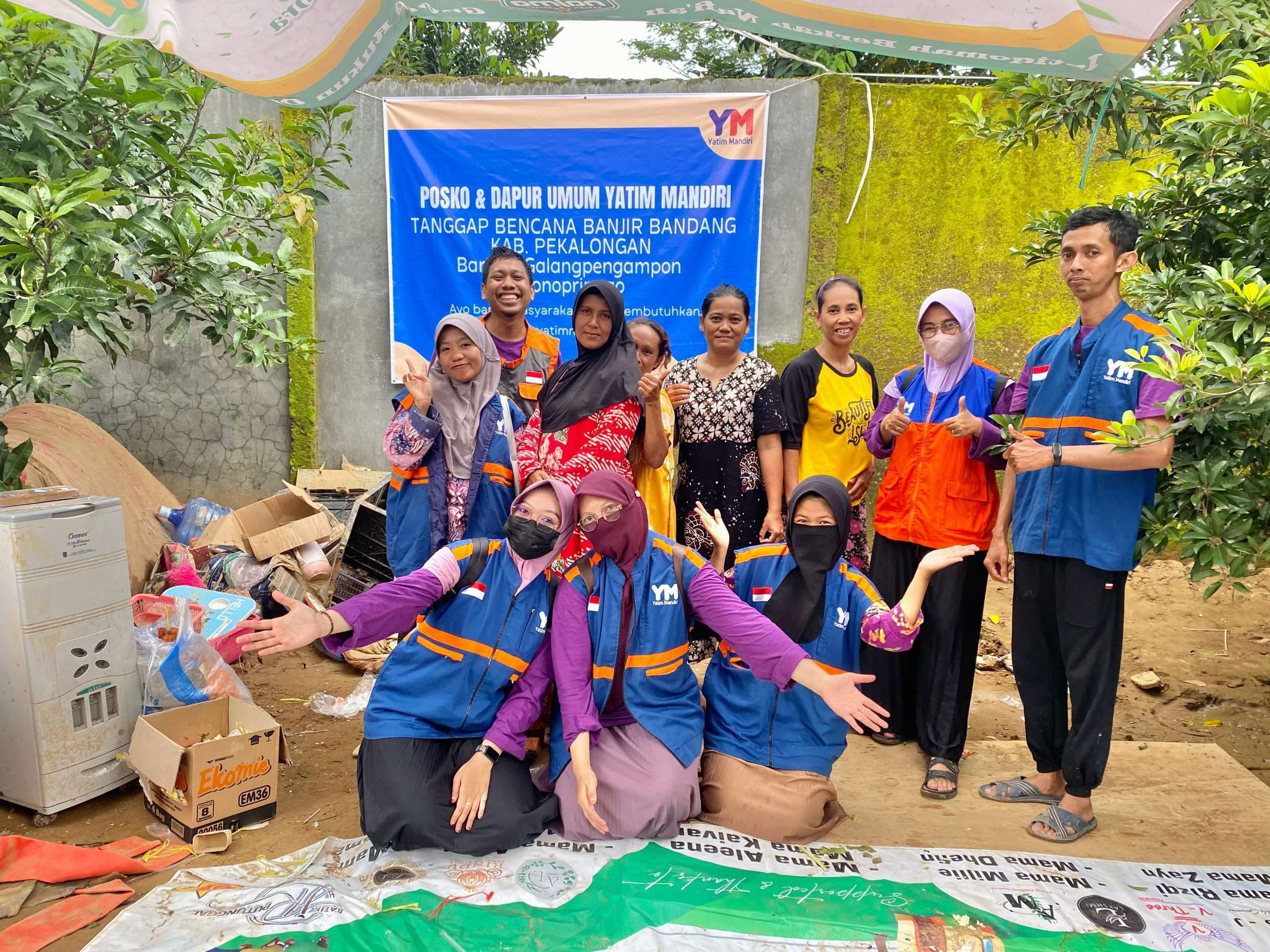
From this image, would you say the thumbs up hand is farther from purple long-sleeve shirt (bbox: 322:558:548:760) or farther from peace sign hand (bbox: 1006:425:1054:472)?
purple long-sleeve shirt (bbox: 322:558:548:760)

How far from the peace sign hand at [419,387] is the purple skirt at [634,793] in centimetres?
118

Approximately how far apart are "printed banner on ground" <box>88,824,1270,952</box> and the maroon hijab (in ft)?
2.66

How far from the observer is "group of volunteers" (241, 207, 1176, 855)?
2.38 m

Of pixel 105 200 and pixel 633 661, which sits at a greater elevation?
pixel 105 200

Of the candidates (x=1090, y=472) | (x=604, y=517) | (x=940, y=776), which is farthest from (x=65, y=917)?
(x=1090, y=472)

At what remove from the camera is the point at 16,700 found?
264 cm

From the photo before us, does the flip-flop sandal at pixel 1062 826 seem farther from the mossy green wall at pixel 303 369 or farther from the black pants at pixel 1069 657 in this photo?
the mossy green wall at pixel 303 369

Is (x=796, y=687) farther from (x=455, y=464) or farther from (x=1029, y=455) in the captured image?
(x=455, y=464)

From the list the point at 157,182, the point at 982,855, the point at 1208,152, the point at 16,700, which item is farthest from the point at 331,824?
the point at 1208,152

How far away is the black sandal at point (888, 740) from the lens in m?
3.21

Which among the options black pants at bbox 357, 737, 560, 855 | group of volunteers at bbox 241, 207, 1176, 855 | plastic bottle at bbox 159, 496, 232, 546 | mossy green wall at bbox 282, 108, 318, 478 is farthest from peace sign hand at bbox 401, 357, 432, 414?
mossy green wall at bbox 282, 108, 318, 478

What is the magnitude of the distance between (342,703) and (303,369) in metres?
2.42

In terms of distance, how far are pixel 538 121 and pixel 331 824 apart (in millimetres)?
3850

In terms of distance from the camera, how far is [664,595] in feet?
8.38
